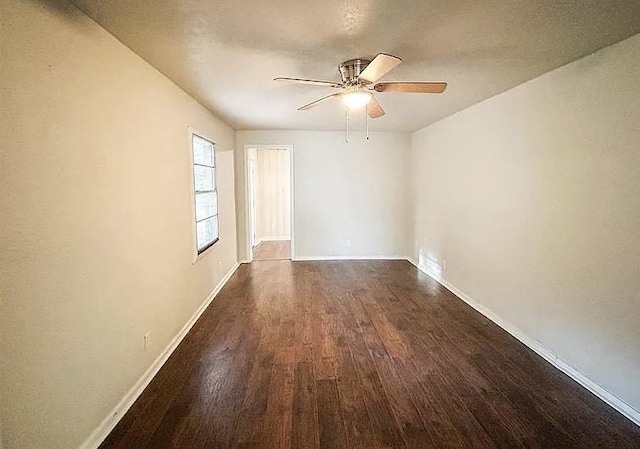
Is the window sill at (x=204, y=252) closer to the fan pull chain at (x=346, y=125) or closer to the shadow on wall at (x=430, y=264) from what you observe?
the fan pull chain at (x=346, y=125)

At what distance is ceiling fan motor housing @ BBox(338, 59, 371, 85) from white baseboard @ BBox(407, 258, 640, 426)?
8.65ft

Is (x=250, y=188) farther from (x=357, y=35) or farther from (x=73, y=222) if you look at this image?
(x=73, y=222)

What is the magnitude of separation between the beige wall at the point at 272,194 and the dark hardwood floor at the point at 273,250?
1.32 ft

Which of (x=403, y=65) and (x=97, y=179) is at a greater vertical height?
(x=403, y=65)

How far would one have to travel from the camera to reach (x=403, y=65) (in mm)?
2717

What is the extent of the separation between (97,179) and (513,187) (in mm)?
3390

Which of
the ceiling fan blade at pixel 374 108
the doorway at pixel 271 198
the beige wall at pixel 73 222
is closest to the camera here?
the beige wall at pixel 73 222

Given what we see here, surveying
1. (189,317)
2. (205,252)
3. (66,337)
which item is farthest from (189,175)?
(66,337)

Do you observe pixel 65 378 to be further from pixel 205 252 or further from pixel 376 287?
pixel 376 287

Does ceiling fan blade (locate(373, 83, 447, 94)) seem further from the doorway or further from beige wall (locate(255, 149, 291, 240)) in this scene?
beige wall (locate(255, 149, 291, 240))

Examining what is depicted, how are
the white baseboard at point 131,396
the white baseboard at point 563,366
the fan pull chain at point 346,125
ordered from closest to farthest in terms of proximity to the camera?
the white baseboard at point 131,396
the white baseboard at point 563,366
the fan pull chain at point 346,125

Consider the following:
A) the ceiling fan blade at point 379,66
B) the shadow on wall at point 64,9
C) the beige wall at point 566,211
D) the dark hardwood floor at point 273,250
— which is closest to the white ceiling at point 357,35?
the shadow on wall at point 64,9

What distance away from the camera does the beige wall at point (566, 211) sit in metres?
2.27

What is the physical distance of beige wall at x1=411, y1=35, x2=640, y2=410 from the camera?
227cm
